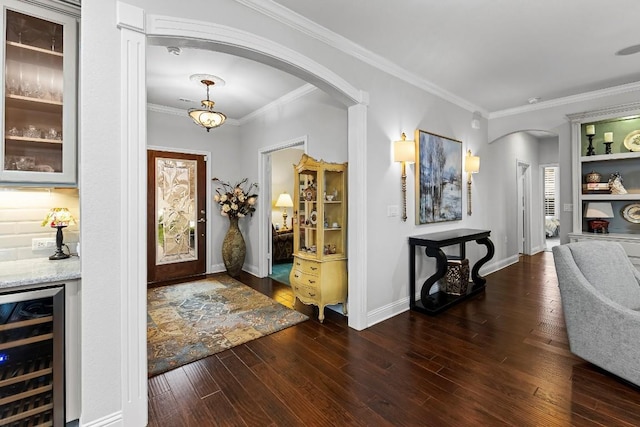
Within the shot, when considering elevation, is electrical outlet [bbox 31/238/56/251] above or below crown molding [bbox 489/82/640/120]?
below

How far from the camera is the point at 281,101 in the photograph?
4.35 metres

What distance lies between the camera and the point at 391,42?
2.82 meters

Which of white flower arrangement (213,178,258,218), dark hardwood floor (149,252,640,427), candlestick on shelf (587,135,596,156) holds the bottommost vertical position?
dark hardwood floor (149,252,640,427)

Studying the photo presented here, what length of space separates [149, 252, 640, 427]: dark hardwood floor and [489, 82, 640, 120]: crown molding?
331 centimetres

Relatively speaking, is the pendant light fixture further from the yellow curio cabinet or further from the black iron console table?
the black iron console table

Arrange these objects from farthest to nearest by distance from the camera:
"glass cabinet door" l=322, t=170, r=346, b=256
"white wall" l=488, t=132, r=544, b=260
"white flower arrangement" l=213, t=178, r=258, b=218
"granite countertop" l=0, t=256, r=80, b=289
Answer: "white wall" l=488, t=132, r=544, b=260
"white flower arrangement" l=213, t=178, r=258, b=218
"glass cabinet door" l=322, t=170, r=346, b=256
"granite countertop" l=0, t=256, r=80, b=289

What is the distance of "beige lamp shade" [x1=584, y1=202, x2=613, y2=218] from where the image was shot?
159 inches

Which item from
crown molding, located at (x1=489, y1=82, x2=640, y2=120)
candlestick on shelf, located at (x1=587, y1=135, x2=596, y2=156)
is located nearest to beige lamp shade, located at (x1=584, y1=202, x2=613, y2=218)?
candlestick on shelf, located at (x1=587, y1=135, x2=596, y2=156)

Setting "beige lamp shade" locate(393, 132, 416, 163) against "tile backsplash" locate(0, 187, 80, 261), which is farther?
"beige lamp shade" locate(393, 132, 416, 163)

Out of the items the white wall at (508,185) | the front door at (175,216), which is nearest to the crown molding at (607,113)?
the white wall at (508,185)

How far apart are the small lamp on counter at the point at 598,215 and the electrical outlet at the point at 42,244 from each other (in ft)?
20.0

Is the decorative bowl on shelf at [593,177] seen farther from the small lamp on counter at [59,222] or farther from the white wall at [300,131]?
the small lamp on counter at [59,222]

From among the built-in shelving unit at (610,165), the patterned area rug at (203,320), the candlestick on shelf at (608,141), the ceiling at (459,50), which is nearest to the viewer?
the ceiling at (459,50)

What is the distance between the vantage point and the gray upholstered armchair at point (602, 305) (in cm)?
197
